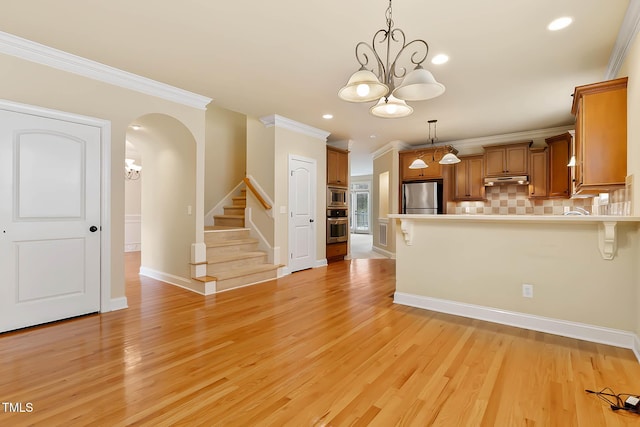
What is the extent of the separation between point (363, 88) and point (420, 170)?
17.7 ft

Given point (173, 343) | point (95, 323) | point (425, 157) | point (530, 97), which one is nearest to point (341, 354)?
point (173, 343)

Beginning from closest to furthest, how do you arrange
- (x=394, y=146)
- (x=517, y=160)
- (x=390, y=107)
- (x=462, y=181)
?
(x=390, y=107) → (x=517, y=160) → (x=462, y=181) → (x=394, y=146)

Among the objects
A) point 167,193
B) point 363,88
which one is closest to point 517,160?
point 363,88

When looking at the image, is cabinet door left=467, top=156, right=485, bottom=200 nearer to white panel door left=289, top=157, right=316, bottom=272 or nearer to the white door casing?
white panel door left=289, top=157, right=316, bottom=272

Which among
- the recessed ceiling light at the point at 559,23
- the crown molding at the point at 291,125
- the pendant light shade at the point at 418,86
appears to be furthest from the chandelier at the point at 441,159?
the pendant light shade at the point at 418,86

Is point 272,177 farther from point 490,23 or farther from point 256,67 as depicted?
A: point 490,23

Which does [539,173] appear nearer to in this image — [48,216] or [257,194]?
[257,194]

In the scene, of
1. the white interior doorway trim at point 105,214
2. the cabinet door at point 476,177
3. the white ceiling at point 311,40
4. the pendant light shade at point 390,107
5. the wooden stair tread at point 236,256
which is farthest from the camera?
the cabinet door at point 476,177

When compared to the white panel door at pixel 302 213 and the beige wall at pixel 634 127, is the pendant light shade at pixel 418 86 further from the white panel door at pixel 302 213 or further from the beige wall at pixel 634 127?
the white panel door at pixel 302 213

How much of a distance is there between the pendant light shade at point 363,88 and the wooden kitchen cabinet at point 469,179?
5314 millimetres

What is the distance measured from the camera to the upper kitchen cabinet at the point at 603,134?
286 centimetres

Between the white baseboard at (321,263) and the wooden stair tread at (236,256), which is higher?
the wooden stair tread at (236,256)

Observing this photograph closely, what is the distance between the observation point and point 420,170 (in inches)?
279

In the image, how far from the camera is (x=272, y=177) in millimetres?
5398
